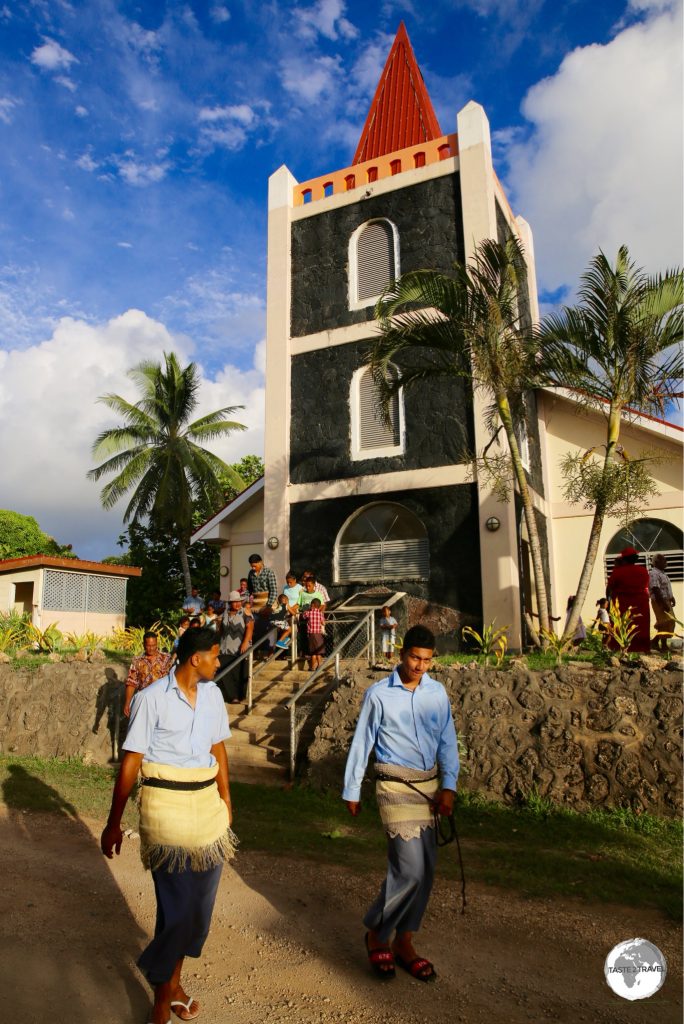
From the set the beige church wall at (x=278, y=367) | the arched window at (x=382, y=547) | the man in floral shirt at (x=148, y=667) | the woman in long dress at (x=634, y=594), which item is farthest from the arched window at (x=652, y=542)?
the man in floral shirt at (x=148, y=667)

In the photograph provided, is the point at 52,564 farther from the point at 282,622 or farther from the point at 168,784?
the point at 168,784

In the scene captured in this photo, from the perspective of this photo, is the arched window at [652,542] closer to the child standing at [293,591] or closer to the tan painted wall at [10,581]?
the child standing at [293,591]

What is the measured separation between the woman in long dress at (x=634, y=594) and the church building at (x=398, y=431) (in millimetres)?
2883

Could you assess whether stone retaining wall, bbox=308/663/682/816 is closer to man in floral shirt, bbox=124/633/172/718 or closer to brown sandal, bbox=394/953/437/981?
man in floral shirt, bbox=124/633/172/718

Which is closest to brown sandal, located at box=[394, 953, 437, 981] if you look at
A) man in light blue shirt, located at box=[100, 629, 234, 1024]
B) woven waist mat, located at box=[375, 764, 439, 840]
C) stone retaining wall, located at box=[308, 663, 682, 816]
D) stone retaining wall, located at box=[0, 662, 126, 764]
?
woven waist mat, located at box=[375, 764, 439, 840]

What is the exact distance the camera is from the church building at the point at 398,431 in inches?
508

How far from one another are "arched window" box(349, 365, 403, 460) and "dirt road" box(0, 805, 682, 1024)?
8771mm

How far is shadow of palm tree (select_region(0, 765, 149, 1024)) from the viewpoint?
12.1ft

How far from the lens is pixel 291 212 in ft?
51.5

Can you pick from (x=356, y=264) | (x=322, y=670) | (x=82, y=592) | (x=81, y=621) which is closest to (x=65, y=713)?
(x=322, y=670)

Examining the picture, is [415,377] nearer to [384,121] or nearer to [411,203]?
[411,203]

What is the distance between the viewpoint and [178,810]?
11.5 feet

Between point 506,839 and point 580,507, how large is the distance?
941cm

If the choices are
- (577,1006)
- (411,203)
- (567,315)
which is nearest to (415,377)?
(567,315)
